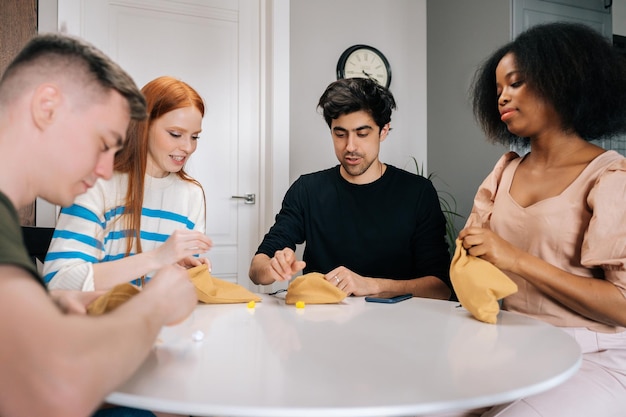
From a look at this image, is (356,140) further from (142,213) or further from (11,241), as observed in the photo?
(11,241)

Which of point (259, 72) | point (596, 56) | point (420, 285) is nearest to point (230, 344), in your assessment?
point (420, 285)

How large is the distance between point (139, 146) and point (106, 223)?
0.27m

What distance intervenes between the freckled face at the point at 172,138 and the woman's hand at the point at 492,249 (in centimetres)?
100

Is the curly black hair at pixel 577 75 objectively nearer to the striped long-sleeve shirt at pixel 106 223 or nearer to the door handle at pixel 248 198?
the striped long-sleeve shirt at pixel 106 223

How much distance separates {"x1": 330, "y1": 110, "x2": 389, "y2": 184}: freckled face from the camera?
7.72 feet

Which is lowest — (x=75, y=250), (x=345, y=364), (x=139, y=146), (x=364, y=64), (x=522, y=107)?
(x=345, y=364)

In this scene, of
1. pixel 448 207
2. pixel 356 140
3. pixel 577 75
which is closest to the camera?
pixel 577 75

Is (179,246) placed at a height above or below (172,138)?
below

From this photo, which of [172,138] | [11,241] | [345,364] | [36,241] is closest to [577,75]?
[345,364]

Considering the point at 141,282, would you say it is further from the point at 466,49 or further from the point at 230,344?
the point at 466,49

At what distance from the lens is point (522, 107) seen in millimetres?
1700

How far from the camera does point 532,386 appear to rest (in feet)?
2.88

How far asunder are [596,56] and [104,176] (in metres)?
1.45

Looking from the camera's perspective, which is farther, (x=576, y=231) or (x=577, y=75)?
(x=577, y=75)
